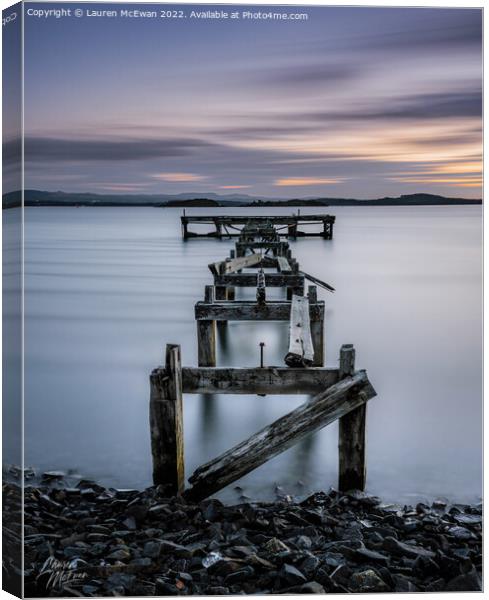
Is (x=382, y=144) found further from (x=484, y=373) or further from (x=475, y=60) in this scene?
(x=484, y=373)

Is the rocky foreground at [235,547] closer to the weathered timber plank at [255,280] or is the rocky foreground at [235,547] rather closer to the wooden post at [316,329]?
the wooden post at [316,329]

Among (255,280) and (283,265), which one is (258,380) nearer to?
(255,280)

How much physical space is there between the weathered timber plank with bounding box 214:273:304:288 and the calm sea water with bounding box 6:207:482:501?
3.58ft

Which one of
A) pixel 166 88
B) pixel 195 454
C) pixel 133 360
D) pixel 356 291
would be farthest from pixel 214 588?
pixel 356 291

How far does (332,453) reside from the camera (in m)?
6.79

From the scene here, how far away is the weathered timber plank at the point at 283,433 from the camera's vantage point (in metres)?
5.19

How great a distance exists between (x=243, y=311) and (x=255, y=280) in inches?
101

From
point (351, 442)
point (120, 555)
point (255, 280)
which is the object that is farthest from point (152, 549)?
point (255, 280)

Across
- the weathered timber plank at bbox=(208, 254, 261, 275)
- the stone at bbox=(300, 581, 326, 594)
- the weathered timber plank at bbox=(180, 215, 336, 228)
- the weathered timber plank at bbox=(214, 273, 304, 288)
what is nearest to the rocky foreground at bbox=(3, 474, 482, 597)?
the stone at bbox=(300, 581, 326, 594)

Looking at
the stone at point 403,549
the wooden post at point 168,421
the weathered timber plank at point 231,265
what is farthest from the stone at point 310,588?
the weathered timber plank at point 231,265

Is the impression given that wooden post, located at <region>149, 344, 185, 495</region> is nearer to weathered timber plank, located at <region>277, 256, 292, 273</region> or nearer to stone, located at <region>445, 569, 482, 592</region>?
stone, located at <region>445, 569, 482, 592</region>

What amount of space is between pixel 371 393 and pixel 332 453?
5.48 feet

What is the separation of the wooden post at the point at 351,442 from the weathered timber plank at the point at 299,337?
12.8 inches

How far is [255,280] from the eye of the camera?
1048 centimetres
